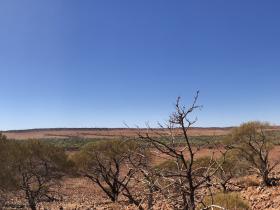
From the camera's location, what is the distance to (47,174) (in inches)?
1219

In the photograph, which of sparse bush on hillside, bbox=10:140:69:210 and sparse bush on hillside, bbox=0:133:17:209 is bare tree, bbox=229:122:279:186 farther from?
sparse bush on hillside, bbox=0:133:17:209

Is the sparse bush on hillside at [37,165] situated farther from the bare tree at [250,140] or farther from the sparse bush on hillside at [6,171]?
the bare tree at [250,140]

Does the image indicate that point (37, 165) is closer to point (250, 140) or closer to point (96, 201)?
point (96, 201)

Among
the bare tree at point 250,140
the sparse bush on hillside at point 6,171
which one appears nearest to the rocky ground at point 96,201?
the sparse bush on hillside at point 6,171

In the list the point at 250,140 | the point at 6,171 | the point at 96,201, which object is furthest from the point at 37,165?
the point at 250,140

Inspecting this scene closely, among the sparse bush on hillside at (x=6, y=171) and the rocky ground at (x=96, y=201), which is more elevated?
the sparse bush on hillside at (x=6, y=171)

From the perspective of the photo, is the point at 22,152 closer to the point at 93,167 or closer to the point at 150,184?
the point at 93,167

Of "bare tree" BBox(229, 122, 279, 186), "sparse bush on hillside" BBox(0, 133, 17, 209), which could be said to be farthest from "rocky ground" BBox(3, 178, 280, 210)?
"bare tree" BBox(229, 122, 279, 186)

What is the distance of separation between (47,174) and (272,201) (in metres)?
16.6

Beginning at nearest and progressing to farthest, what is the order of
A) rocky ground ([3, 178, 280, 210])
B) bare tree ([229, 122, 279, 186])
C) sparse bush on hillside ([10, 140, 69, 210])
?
rocky ground ([3, 178, 280, 210]) → sparse bush on hillside ([10, 140, 69, 210]) → bare tree ([229, 122, 279, 186])

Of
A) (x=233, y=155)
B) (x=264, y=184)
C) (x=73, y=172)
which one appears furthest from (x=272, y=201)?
(x=73, y=172)

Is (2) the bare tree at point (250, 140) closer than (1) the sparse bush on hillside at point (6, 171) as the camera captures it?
No

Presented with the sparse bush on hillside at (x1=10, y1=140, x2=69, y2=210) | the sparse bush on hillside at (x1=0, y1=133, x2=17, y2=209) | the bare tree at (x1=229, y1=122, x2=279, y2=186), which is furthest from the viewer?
the bare tree at (x1=229, y1=122, x2=279, y2=186)

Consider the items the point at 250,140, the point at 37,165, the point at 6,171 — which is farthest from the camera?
the point at 250,140
